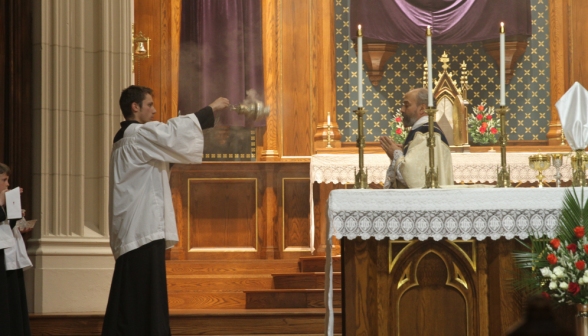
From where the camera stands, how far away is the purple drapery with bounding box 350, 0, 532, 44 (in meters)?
7.48

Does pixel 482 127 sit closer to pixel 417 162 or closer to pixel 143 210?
pixel 417 162

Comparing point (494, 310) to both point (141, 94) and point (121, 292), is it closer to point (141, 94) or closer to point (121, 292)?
point (121, 292)

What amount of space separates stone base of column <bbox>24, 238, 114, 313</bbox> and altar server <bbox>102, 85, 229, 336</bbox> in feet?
4.09

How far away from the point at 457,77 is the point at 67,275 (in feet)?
17.1

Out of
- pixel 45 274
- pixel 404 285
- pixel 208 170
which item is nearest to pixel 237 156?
pixel 208 170

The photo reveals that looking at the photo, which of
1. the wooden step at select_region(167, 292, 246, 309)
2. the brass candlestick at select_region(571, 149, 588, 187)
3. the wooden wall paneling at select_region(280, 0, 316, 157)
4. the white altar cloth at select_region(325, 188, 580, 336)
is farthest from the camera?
the wooden wall paneling at select_region(280, 0, 316, 157)

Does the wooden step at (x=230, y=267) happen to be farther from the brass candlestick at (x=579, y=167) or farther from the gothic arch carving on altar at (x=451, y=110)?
the brass candlestick at (x=579, y=167)

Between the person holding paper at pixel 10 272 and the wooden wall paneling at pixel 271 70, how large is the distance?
3.75 metres

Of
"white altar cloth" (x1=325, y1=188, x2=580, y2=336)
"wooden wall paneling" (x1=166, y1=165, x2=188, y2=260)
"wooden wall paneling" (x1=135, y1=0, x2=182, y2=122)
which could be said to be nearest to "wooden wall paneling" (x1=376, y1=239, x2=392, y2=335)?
"white altar cloth" (x1=325, y1=188, x2=580, y2=336)

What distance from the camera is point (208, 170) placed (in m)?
7.25

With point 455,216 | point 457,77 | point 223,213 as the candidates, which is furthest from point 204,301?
point 457,77

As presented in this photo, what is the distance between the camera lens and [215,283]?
599cm

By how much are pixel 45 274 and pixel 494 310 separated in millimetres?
3375

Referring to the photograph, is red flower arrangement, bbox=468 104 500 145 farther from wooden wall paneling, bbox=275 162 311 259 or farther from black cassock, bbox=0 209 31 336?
black cassock, bbox=0 209 31 336
